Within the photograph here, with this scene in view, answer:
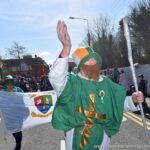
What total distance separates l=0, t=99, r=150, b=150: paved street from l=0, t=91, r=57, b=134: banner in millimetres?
381

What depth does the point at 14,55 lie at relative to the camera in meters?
92.9

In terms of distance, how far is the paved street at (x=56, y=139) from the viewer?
10.3 metres

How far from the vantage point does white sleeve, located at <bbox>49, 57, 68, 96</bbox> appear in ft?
16.2

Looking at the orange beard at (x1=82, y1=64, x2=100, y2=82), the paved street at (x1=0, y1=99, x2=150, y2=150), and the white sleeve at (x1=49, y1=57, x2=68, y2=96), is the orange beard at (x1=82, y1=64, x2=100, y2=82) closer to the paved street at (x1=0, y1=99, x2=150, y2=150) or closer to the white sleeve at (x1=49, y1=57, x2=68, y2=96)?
the white sleeve at (x1=49, y1=57, x2=68, y2=96)

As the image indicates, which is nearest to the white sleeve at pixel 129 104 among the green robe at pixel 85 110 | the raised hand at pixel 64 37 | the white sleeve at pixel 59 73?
the green robe at pixel 85 110

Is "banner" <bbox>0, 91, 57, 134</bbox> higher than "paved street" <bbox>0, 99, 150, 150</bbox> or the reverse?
higher

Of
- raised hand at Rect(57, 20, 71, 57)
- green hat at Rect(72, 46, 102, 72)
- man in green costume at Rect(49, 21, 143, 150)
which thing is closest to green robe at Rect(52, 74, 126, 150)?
man in green costume at Rect(49, 21, 143, 150)

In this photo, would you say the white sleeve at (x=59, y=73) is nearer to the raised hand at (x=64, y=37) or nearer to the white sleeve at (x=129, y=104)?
the raised hand at (x=64, y=37)

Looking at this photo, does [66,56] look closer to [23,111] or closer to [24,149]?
[23,111]

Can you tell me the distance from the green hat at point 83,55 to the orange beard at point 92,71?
7cm

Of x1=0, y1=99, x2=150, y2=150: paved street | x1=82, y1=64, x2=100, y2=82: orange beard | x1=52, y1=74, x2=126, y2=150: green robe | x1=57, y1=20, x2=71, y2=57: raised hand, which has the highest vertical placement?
x1=57, y1=20, x2=71, y2=57: raised hand

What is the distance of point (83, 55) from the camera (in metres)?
5.12

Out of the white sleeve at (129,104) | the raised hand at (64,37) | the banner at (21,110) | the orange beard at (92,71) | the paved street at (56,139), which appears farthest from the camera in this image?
the paved street at (56,139)

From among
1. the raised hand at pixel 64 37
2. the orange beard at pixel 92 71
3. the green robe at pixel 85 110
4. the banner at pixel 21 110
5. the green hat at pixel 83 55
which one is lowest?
the banner at pixel 21 110
